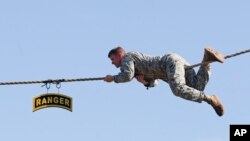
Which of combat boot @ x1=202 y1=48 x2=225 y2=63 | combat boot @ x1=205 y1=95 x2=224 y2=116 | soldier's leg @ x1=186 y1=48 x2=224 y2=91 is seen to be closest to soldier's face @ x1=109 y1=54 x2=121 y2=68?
soldier's leg @ x1=186 y1=48 x2=224 y2=91

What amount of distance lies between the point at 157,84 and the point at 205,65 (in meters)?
1.34

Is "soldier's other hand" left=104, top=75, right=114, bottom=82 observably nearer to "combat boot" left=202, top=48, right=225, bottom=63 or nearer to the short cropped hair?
the short cropped hair

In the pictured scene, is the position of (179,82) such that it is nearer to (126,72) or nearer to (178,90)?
(178,90)

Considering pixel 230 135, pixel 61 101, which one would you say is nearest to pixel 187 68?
pixel 230 135

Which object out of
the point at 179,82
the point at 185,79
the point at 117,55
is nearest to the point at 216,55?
the point at 185,79

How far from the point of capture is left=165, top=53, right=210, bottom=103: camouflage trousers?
1436 centimetres

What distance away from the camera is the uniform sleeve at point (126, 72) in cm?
1455

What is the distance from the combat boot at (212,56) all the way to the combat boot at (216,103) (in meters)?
0.89

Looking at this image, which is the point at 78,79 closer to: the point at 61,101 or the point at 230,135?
the point at 61,101

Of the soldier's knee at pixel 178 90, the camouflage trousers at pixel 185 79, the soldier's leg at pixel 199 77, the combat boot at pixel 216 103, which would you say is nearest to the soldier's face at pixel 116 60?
the camouflage trousers at pixel 185 79

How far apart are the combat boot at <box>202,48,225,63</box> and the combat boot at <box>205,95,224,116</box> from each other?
89 centimetres

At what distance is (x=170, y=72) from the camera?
14680 millimetres

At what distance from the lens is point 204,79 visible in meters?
15.2

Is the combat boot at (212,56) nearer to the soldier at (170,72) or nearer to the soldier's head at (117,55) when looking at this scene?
the soldier at (170,72)
